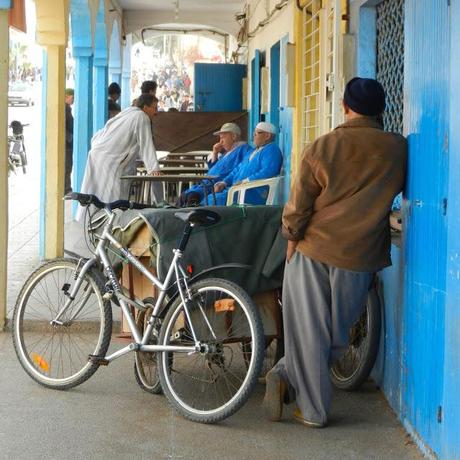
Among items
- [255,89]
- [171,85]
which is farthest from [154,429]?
[171,85]

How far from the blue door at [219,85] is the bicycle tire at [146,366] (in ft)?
50.4

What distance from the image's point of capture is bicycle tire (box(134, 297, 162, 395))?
215 inches

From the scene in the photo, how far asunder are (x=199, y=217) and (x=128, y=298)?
65 cm

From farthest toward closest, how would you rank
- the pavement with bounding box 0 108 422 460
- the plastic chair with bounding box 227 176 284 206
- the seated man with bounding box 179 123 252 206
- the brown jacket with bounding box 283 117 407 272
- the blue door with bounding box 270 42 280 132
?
the blue door with bounding box 270 42 280 132 → the seated man with bounding box 179 123 252 206 → the plastic chair with bounding box 227 176 284 206 → the brown jacket with bounding box 283 117 407 272 → the pavement with bounding box 0 108 422 460

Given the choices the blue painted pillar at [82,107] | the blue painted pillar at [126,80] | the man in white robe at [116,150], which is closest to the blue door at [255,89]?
the blue painted pillar at [82,107]

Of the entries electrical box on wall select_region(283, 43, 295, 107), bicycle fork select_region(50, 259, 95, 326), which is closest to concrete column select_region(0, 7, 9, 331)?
bicycle fork select_region(50, 259, 95, 326)

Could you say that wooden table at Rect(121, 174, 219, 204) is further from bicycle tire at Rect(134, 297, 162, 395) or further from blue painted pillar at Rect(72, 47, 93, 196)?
bicycle tire at Rect(134, 297, 162, 395)

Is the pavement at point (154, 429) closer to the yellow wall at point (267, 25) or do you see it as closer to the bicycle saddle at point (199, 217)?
the bicycle saddle at point (199, 217)

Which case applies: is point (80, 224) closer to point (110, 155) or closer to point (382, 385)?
point (110, 155)

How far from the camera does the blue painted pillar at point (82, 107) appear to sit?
Answer: 14.1m

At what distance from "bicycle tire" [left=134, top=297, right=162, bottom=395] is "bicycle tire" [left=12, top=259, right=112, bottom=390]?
0.62 feet

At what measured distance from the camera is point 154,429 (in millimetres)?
4895

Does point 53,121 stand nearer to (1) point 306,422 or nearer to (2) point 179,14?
(1) point 306,422

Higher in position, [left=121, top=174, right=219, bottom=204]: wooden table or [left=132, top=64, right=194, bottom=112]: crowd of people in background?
[left=132, top=64, right=194, bottom=112]: crowd of people in background
